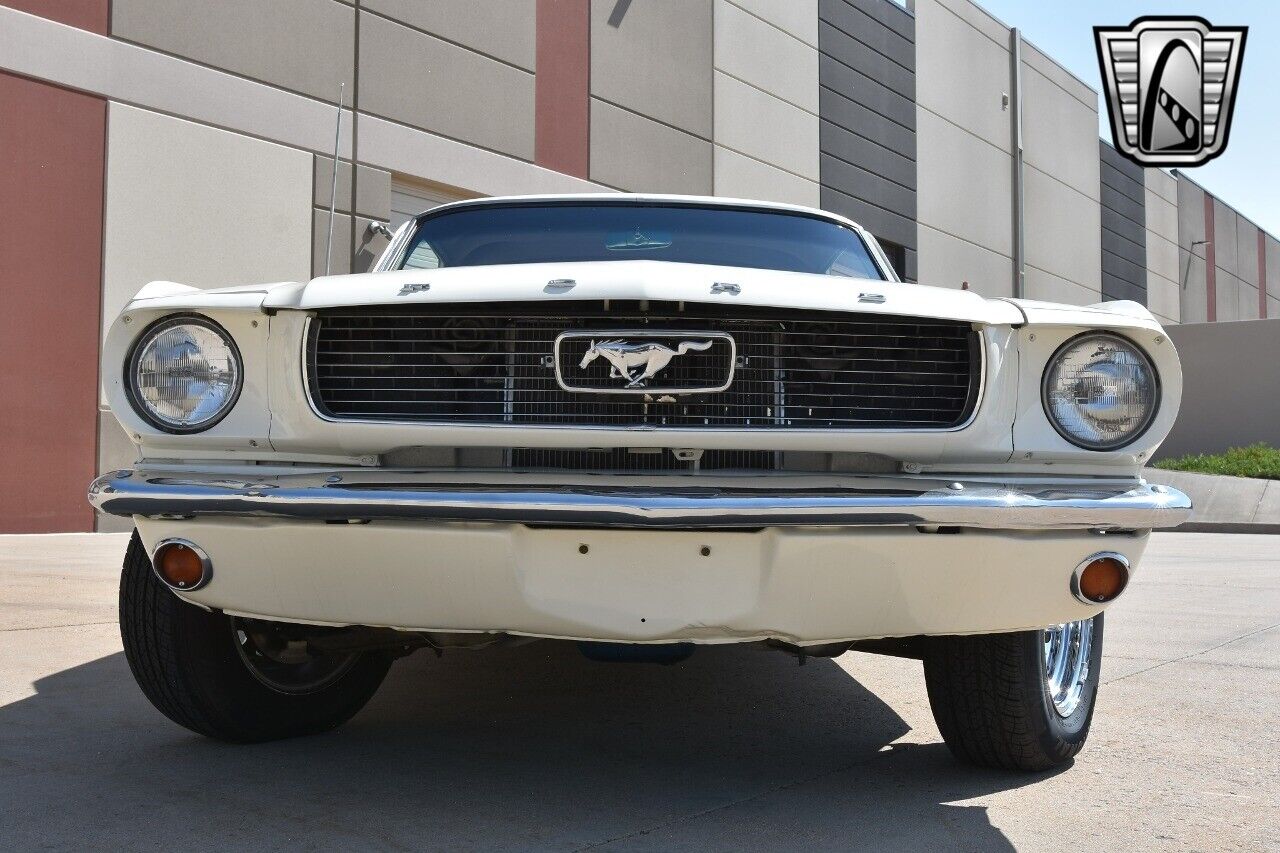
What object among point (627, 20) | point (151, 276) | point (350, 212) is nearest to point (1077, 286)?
point (627, 20)

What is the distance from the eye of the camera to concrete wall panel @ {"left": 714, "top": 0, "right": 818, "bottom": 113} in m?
17.0

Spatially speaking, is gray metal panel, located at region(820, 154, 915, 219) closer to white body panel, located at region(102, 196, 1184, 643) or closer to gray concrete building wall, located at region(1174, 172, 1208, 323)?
gray concrete building wall, located at region(1174, 172, 1208, 323)

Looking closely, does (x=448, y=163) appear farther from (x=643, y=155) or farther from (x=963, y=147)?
(x=963, y=147)

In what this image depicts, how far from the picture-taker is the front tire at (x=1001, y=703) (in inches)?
102

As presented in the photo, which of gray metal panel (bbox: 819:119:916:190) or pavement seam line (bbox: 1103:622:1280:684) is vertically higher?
gray metal panel (bbox: 819:119:916:190)

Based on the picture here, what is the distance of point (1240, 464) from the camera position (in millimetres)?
16922

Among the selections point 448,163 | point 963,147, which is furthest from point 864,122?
point 448,163

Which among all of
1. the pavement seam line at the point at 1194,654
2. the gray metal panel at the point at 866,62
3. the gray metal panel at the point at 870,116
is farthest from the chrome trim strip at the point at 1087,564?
the gray metal panel at the point at 866,62

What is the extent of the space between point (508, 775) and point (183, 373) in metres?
1.13

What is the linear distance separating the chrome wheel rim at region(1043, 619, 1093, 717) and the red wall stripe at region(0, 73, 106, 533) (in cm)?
894

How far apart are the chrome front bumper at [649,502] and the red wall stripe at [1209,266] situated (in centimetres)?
3610

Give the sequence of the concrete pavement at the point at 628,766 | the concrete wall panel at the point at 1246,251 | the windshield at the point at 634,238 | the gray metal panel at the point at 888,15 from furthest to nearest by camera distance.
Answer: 1. the concrete wall panel at the point at 1246,251
2. the gray metal panel at the point at 888,15
3. the windshield at the point at 634,238
4. the concrete pavement at the point at 628,766

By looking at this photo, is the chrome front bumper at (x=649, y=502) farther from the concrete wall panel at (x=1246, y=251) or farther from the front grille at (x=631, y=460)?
the concrete wall panel at (x=1246, y=251)

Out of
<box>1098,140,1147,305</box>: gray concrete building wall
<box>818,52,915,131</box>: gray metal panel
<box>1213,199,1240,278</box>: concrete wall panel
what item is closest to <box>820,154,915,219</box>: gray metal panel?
<box>818,52,915,131</box>: gray metal panel
